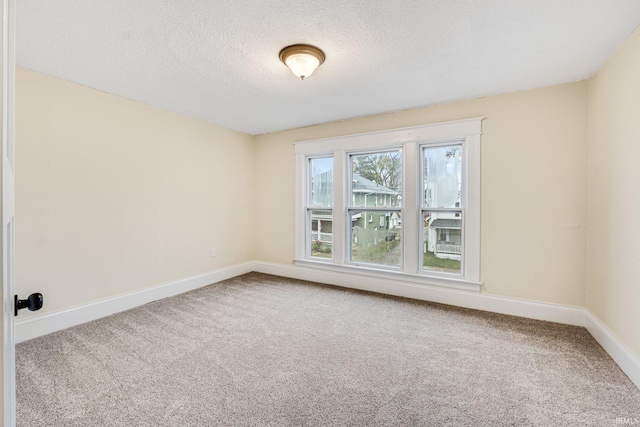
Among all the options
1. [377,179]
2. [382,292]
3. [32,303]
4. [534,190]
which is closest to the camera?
[32,303]

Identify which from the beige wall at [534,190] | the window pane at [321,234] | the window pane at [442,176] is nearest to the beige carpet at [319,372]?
the beige wall at [534,190]

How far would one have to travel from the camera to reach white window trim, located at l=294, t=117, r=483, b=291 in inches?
128

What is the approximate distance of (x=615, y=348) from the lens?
7.12 feet

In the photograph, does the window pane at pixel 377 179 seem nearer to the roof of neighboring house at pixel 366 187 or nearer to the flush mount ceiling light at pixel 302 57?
the roof of neighboring house at pixel 366 187

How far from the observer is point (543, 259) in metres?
2.94

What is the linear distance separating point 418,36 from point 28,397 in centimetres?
350

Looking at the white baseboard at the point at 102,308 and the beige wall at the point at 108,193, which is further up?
the beige wall at the point at 108,193

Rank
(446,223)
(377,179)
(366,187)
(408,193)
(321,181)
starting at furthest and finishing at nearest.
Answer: (321,181)
(366,187)
(377,179)
(408,193)
(446,223)

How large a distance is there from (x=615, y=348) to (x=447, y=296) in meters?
1.43

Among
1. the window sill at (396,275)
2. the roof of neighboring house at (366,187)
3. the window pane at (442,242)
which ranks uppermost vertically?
the roof of neighboring house at (366,187)

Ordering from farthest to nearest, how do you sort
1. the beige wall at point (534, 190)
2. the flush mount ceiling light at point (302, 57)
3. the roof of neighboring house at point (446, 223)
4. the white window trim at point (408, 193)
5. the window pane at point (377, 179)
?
1. the window pane at point (377, 179)
2. the roof of neighboring house at point (446, 223)
3. the white window trim at point (408, 193)
4. the beige wall at point (534, 190)
5. the flush mount ceiling light at point (302, 57)

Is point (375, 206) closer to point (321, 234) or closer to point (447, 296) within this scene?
point (321, 234)

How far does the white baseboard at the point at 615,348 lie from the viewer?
6.33 ft

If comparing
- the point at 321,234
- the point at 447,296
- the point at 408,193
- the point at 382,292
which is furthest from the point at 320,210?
the point at 447,296
